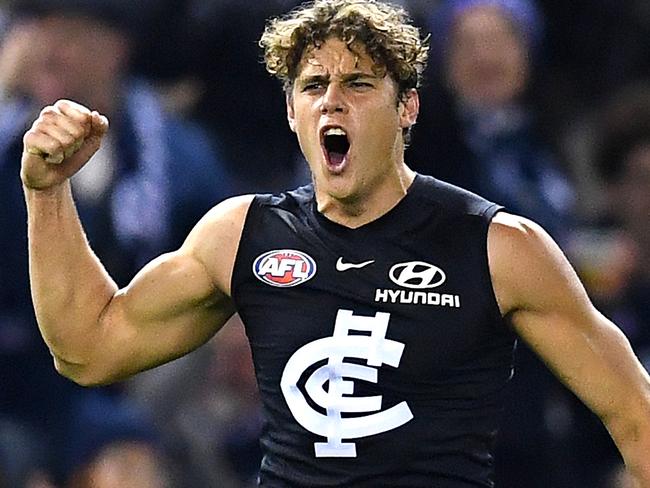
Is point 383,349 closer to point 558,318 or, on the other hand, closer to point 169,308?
point 558,318

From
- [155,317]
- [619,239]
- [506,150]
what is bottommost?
[619,239]

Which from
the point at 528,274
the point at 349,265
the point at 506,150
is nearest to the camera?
the point at 528,274

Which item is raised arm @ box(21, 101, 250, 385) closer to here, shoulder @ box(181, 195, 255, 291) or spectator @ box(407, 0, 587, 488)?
shoulder @ box(181, 195, 255, 291)

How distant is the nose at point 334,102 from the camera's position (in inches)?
121

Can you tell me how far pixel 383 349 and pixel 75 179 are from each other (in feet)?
6.42

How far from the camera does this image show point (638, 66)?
5754 millimetres

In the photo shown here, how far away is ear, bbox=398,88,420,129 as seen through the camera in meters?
3.22

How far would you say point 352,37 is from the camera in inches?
124

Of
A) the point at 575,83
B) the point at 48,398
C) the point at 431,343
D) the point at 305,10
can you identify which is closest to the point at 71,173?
the point at 305,10

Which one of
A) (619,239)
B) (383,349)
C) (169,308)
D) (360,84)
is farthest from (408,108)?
(619,239)

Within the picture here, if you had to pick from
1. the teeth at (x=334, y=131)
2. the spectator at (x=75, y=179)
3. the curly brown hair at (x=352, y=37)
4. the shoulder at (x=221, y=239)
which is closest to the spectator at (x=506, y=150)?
the spectator at (x=75, y=179)

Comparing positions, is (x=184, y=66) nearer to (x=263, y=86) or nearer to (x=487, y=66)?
(x=263, y=86)

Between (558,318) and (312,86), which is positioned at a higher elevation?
(312,86)

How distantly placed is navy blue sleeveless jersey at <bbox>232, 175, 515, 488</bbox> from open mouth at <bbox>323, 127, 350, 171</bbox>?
0.46 ft
